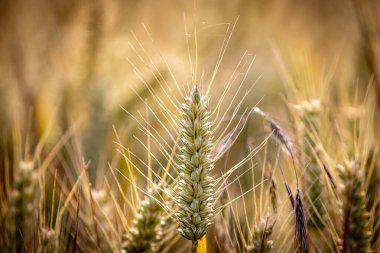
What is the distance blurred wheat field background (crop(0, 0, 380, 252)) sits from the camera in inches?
27.3

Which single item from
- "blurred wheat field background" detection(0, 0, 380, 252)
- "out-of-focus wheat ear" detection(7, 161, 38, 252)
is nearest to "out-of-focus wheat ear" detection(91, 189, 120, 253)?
"blurred wheat field background" detection(0, 0, 380, 252)

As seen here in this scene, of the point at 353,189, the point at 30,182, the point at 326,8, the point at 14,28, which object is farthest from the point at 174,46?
the point at 326,8

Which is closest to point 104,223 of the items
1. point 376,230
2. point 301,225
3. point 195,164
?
point 195,164

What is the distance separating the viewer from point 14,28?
6.52ft

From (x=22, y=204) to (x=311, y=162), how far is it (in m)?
0.65

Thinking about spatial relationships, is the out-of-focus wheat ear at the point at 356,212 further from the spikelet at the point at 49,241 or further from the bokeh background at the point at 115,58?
the spikelet at the point at 49,241

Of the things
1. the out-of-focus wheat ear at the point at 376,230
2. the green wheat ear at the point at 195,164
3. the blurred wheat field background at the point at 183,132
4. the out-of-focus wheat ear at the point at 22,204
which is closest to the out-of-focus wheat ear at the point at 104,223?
the blurred wheat field background at the point at 183,132

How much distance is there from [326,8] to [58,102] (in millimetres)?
2286

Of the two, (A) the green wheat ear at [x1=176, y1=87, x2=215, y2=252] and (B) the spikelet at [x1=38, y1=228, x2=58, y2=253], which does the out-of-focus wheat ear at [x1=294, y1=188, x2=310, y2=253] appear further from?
(B) the spikelet at [x1=38, y1=228, x2=58, y2=253]

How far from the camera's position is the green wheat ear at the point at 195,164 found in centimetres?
65

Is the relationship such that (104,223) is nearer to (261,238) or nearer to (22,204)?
(22,204)

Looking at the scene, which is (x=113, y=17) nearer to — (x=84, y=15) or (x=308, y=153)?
(x=84, y=15)

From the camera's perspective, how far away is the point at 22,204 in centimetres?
86

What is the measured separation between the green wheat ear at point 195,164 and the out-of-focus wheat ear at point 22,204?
367 mm
